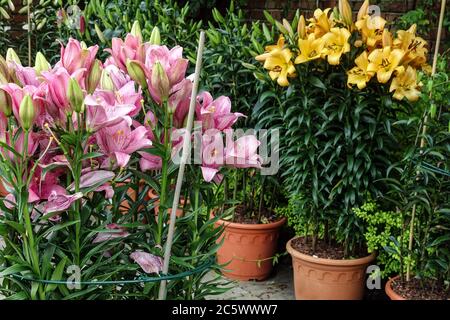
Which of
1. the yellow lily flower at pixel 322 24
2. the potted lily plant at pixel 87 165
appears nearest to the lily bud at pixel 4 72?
the potted lily plant at pixel 87 165

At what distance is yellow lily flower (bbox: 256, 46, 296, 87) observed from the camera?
268 cm

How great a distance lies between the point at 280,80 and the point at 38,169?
1.66 meters

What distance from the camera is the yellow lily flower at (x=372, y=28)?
2.58 metres

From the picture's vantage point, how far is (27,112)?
1092mm

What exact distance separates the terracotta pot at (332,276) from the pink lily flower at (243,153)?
175cm

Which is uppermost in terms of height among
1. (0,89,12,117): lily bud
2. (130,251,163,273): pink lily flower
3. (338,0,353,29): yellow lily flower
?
(338,0,353,29): yellow lily flower

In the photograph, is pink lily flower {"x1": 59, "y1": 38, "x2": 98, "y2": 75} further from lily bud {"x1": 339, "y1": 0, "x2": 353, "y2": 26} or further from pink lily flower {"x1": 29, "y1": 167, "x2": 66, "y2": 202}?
lily bud {"x1": 339, "y1": 0, "x2": 353, "y2": 26}

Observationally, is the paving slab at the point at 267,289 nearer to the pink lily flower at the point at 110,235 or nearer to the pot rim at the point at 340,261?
the pot rim at the point at 340,261

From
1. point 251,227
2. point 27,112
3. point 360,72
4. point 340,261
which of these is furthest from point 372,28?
point 27,112

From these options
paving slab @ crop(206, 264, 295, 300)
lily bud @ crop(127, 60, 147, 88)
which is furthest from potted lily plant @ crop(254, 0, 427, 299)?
lily bud @ crop(127, 60, 147, 88)

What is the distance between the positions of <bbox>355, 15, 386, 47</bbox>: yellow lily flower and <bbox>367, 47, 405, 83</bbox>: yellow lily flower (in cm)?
8

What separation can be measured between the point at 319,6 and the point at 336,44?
6.40ft

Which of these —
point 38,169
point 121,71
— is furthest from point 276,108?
point 38,169

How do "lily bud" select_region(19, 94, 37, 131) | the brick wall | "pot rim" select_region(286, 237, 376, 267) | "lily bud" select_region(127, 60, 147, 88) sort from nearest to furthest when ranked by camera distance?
"lily bud" select_region(19, 94, 37, 131) < "lily bud" select_region(127, 60, 147, 88) < "pot rim" select_region(286, 237, 376, 267) < the brick wall
